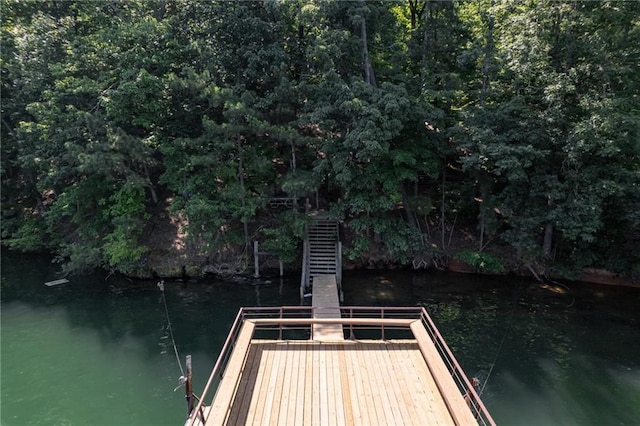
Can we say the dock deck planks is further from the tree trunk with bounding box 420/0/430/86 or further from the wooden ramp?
the tree trunk with bounding box 420/0/430/86

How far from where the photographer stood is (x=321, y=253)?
18.4 metres

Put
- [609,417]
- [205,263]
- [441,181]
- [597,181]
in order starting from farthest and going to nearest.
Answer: [441,181]
[205,263]
[597,181]
[609,417]

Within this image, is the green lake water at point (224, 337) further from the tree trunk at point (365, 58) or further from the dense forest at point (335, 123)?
the tree trunk at point (365, 58)

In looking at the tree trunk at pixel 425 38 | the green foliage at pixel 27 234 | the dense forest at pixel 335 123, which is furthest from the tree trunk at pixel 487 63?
the green foliage at pixel 27 234

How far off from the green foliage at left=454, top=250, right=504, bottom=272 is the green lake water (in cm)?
68

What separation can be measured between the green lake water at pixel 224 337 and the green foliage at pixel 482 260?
0.68 meters

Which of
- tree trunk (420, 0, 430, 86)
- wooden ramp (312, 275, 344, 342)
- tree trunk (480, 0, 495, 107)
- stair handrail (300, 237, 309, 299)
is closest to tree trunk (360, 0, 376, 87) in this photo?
tree trunk (420, 0, 430, 86)

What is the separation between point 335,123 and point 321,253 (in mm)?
6156

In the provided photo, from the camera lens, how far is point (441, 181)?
21.3m

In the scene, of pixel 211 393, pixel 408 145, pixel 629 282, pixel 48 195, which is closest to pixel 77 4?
pixel 48 195

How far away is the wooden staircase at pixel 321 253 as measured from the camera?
57.9ft

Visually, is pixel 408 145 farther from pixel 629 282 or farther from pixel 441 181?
pixel 629 282

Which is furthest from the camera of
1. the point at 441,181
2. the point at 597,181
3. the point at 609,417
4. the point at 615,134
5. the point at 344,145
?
the point at 441,181

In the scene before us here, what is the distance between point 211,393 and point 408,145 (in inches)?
501
